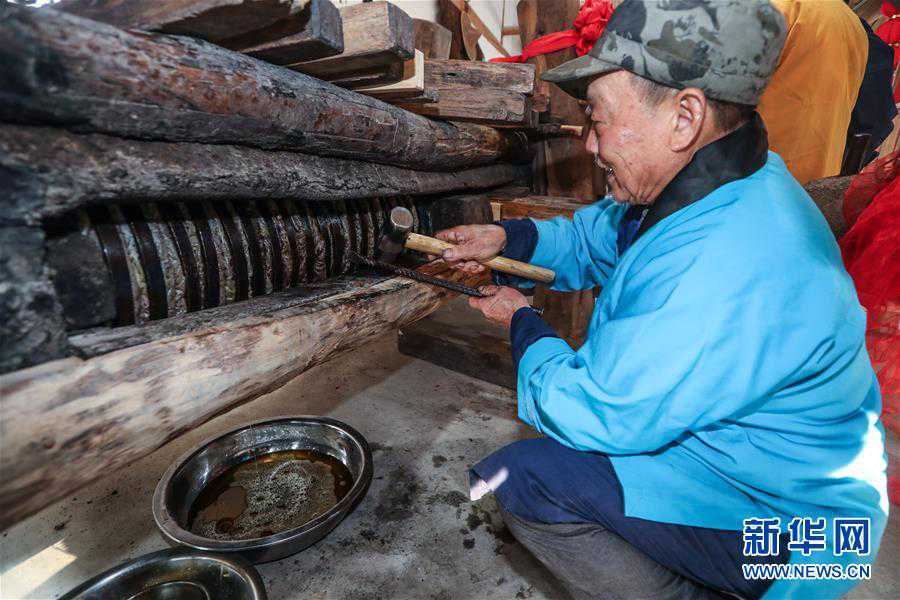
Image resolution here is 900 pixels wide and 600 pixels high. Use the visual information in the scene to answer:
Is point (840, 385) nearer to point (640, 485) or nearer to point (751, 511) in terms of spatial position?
point (751, 511)

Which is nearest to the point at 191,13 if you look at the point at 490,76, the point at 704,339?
the point at 704,339

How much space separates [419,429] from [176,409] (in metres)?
2.03

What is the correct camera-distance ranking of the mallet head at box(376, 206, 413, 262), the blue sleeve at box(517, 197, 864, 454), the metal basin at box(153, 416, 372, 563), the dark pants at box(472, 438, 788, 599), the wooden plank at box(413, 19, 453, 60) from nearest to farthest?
1. the blue sleeve at box(517, 197, 864, 454)
2. the dark pants at box(472, 438, 788, 599)
3. the metal basin at box(153, 416, 372, 563)
4. the mallet head at box(376, 206, 413, 262)
5. the wooden plank at box(413, 19, 453, 60)

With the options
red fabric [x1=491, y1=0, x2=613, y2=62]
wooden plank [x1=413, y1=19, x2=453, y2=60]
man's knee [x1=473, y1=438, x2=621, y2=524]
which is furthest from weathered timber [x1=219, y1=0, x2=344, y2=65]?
wooden plank [x1=413, y1=19, x2=453, y2=60]

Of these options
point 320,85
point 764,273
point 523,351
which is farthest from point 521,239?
point 764,273

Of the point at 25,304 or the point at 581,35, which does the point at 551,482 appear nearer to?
the point at 25,304

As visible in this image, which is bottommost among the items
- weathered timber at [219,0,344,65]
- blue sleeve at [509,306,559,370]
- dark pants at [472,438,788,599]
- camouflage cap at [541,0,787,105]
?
dark pants at [472,438,788,599]

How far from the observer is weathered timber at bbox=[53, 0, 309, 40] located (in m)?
1.44

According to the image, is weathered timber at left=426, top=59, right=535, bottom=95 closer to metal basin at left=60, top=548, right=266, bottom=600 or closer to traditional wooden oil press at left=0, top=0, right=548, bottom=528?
traditional wooden oil press at left=0, top=0, right=548, bottom=528

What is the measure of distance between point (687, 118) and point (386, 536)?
2.32 metres

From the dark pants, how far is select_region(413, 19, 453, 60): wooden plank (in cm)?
335

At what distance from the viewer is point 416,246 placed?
259 cm

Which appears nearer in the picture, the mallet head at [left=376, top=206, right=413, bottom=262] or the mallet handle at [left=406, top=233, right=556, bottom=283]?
the mallet head at [left=376, top=206, right=413, bottom=262]

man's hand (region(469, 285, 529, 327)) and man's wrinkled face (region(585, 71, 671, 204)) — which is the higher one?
man's wrinkled face (region(585, 71, 671, 204))
